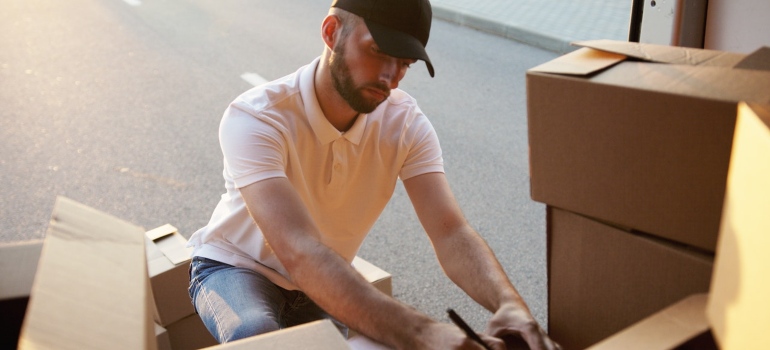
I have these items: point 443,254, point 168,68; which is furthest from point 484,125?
point 443,254

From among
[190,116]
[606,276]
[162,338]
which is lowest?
[190,116]

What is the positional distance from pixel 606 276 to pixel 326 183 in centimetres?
80

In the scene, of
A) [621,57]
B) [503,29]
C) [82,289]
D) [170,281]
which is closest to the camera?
[82,289]

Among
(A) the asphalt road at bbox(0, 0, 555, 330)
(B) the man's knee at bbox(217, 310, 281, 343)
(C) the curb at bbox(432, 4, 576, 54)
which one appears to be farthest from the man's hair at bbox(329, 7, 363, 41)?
(C) the curb at bbox(432, 4, 576, 54)

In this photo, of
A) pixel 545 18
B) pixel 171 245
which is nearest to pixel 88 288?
pixel 171 245

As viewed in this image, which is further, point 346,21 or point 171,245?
point 171,245

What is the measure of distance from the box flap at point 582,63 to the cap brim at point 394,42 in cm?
49

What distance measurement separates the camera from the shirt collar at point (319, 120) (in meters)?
1.95

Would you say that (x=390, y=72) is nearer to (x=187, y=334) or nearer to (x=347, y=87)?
(x=347, y=87)

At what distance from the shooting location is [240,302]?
1.87m

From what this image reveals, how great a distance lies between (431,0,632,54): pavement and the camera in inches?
237

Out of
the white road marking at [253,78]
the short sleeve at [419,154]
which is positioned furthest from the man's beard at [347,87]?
the white road marking at [253,78]

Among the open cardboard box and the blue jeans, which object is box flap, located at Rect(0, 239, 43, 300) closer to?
the blue jeans

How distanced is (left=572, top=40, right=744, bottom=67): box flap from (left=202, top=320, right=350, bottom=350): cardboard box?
71 cm
